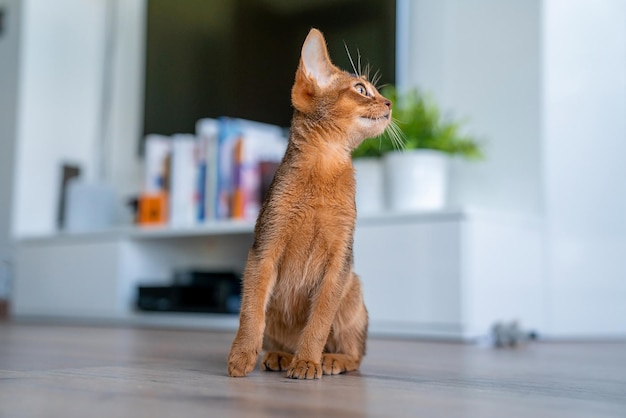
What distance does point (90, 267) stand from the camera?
10.6 feet

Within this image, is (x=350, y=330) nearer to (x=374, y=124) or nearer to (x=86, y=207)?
(x=374, y=124)

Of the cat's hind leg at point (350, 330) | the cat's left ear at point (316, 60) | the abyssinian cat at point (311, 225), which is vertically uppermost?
the cat's left ear at point (316, 60)

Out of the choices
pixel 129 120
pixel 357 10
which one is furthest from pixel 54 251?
pixel 357 10

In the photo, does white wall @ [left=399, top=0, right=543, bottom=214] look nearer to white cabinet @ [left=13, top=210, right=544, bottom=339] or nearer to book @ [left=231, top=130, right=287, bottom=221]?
white cabinet @ [left=13, top=210, right=544, bottom=339]

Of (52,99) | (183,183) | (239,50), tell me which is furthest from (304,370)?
(52,99)

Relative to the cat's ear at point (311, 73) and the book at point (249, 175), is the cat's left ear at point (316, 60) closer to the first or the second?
the cat's ear at point (311, 73)

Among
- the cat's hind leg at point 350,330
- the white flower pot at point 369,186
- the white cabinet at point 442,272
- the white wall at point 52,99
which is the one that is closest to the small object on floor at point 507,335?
the white cabinet at point 442,272

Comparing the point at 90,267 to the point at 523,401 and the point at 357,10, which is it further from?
the point at 523,401

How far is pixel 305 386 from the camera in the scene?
104cm

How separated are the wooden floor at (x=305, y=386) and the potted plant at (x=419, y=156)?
810 millimetres

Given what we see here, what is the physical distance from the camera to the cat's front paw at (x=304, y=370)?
44.6 inches

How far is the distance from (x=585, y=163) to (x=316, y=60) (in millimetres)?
1697

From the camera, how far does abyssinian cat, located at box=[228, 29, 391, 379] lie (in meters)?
1.19

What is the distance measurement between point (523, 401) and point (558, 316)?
5.62 ft
